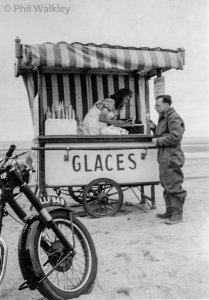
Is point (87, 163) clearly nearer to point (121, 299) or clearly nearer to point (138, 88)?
point (138, 88)

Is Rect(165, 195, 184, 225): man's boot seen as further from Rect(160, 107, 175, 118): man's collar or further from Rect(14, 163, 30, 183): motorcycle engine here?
Rect(14, 163, 30, 183): motorcycle engine

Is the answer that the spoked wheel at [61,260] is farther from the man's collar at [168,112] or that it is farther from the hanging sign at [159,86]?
the hanging sign at [159,86]

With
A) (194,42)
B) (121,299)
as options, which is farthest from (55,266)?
(194,42)

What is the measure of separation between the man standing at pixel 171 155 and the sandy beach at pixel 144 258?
11.5 inches

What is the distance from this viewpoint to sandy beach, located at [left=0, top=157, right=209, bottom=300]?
9.17ft

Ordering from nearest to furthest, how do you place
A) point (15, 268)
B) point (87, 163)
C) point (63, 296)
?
1. point (63, 296)
2. point (15, 268)
3. point (87, 163)

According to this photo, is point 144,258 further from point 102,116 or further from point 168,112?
point 102,116

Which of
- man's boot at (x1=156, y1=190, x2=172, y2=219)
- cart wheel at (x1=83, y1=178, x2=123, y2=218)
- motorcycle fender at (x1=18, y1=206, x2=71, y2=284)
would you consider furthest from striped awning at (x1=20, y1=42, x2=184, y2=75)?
motorcycle fender at (x1=18, y1=206, x2=71, y2=284)

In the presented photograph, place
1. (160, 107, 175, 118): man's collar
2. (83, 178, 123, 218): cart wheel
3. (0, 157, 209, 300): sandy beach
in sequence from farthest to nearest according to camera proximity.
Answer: (83, 178, 123, 218): cart wheel, (160, 107, 175, 118): man's collar, (0, 157, 209, 300): sandy beach

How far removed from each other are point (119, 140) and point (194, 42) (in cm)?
180

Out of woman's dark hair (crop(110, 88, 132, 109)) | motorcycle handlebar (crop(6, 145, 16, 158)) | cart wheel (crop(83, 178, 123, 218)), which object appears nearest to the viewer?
motorcycle handlebar (crop(6, 145, 16, 158))

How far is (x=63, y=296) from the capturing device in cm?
253

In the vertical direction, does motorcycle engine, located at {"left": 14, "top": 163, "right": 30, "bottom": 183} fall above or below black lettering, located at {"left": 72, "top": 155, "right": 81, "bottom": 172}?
above

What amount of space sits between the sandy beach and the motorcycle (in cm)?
22
